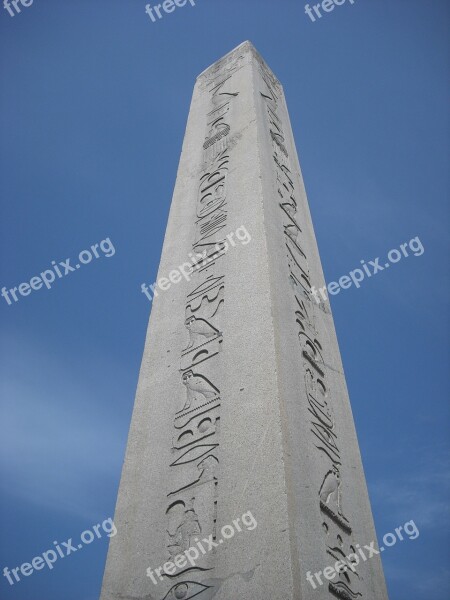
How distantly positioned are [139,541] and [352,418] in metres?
1.65

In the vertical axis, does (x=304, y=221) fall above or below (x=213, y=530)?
above

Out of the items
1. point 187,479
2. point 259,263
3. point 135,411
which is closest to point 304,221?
point 259,263

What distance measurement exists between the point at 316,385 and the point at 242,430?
74 cm

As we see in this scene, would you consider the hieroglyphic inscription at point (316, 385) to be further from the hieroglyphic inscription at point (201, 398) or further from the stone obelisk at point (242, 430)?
the hieroglyphic inscription at point (201, 398)

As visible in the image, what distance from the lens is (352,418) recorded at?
3.67 m

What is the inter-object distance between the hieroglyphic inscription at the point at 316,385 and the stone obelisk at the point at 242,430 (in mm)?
12

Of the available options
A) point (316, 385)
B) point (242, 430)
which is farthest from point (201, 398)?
point (316, 385)

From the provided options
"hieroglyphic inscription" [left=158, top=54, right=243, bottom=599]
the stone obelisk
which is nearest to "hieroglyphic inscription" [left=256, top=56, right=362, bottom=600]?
the stone obelisk

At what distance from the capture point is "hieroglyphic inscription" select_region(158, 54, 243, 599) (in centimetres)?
254

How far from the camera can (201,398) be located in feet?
10.1

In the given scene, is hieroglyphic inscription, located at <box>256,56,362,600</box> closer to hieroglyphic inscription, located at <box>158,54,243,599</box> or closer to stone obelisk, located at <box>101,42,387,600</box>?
stone obelisk, located at <box>101,42,387,600</box>

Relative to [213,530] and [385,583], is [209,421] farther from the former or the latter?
[385,583]

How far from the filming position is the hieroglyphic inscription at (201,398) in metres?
2.54

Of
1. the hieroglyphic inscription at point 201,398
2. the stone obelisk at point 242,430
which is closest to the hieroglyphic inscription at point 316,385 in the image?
the stone obelisk at point 242,430
